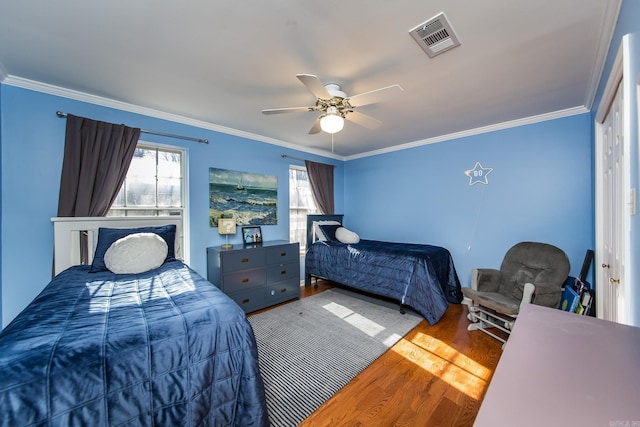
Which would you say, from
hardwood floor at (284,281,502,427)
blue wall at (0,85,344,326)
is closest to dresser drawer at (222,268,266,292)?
blue wall at (0,85,344,326)

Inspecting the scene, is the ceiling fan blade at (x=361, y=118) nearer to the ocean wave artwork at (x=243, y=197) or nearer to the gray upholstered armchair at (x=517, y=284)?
the ocean wave artwork at (x=243, y=197)

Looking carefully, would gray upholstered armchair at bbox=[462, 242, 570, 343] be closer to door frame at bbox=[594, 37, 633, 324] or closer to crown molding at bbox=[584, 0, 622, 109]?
door frame at bbox=[594, 37, 633, 324]

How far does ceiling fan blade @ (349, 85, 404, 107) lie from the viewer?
1.80 meters

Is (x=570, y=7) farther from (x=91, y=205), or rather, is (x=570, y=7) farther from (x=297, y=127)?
(x=91, y=205)

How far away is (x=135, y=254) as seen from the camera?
2.18 metres

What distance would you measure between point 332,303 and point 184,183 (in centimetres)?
250

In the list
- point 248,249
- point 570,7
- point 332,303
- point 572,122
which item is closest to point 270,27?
point 570,7

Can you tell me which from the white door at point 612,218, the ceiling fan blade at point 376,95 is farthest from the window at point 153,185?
the white door at point 612,218

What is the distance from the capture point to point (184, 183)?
3.18 m

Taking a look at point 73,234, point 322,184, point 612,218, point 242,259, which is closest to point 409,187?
point 322,184

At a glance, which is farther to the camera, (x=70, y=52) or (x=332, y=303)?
(x=332, y=303)

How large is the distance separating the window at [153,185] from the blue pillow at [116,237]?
49 centimetres

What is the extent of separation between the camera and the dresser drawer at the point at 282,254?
11.3 ft

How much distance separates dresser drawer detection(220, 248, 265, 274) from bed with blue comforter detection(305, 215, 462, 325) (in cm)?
112
